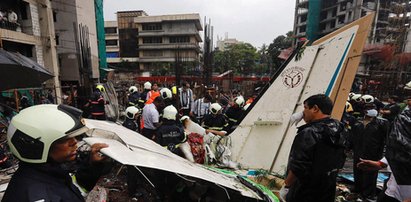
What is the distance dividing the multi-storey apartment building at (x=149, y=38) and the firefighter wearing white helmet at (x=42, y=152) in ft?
114

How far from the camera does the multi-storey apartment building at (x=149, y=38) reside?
120 feet

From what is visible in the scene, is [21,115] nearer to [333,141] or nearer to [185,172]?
[185,172]

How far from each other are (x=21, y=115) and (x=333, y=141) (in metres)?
2.31

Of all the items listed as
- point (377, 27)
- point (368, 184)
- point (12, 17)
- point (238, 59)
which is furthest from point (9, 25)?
point (377, 27)

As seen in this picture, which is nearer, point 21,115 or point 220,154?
point 21,115

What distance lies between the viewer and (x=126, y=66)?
123 ft

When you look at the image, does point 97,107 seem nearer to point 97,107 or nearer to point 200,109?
point 97,107

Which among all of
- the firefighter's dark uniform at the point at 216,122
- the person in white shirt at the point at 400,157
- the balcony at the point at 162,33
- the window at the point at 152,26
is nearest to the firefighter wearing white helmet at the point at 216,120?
the firefighter's dark uniform at the point at 216,122

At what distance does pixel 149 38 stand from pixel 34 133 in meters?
40.0

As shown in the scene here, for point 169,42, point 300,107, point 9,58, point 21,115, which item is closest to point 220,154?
point 300,107

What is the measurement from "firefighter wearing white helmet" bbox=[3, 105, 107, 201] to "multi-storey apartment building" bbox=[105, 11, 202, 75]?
34760 mm

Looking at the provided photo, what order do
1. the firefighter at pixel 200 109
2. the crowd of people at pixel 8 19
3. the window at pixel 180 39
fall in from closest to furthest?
the firefighter at pixel 200 109 → the crowd of people at pixel 8 19 → the window at pixel 180 39

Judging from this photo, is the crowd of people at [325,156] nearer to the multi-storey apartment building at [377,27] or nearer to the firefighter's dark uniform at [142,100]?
the firefighter's dark uniform at [142,100]

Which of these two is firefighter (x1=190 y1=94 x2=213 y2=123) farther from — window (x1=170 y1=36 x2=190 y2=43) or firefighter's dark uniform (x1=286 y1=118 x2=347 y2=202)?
window (x1=170 y1=36 x2=190 y2=43)
